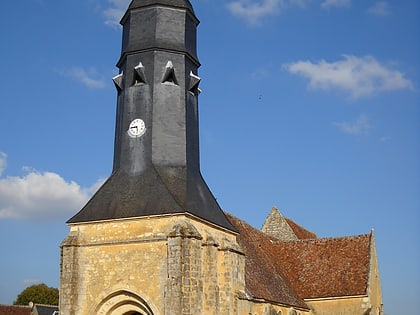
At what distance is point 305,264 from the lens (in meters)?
26.2

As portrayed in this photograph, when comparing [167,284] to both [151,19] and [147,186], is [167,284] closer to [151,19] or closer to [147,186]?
[147,186]

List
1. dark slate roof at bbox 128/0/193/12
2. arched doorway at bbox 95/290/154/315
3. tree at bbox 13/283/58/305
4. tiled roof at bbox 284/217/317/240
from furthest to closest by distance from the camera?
tree at bbox 13/283/58/305 < tiled roof at bbox 284/217/317/240 < dark slate roof at bbox 128/0/193/12 < arched doorway at bbox 95/290/154/315

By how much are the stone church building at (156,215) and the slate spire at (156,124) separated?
0.10 ft

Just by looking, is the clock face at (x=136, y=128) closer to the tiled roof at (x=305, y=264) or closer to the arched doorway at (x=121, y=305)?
the arched doorway at (x=121, y=305)

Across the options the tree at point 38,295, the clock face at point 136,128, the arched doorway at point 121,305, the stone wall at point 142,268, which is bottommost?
the arched doorway at point 121,305

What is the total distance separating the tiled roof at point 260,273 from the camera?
20.8 m

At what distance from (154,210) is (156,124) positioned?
2.63 metres

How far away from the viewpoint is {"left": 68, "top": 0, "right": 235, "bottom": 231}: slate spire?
16703 millimetres

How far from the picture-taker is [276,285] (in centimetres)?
2305

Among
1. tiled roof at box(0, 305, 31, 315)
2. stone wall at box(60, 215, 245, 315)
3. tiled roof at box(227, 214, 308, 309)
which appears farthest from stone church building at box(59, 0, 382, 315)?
tiled roof at box(0, 305, 31, 315)

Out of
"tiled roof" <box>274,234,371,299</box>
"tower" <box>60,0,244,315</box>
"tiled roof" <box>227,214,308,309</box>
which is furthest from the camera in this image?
"tiled roof" <box>274,234,371,299</box>

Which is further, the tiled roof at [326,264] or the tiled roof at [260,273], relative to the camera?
the tiled roof at [326,264]

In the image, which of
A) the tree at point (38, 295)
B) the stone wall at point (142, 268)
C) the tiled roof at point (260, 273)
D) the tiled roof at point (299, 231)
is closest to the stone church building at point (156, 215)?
the stone wall at point (142, 268)

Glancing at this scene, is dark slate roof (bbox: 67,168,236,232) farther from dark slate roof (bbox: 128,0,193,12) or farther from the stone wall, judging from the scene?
dark slate roof (bbox: 128,0,193,12)
